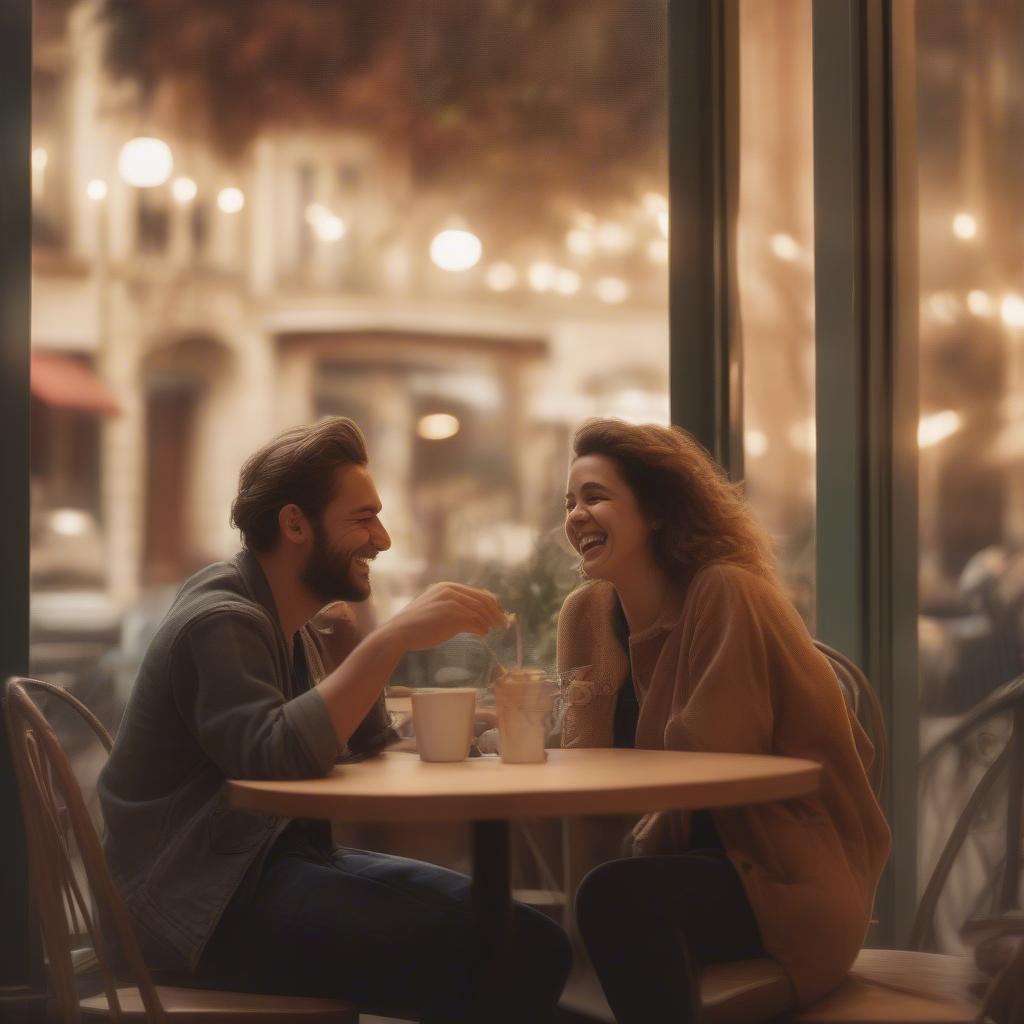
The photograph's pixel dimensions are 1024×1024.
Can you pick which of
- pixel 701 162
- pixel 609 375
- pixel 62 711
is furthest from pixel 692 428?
pixel 62 711

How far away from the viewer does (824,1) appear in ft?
9.86

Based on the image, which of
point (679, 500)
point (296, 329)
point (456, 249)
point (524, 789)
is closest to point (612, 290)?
point (456, 249)

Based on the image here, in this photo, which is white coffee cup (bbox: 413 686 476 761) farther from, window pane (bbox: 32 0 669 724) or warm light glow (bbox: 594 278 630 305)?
warm light glow (bbox: 594 278 630 305)

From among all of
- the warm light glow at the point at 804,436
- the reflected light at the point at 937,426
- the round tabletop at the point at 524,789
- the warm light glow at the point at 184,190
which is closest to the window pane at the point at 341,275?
the warm light glow at the point at 184,190

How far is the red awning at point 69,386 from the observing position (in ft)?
10.6

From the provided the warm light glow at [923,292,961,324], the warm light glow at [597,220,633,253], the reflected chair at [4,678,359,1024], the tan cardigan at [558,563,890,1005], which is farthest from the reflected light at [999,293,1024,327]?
the reflected chair at [4,678,359,1024]

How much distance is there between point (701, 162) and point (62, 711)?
1991mm

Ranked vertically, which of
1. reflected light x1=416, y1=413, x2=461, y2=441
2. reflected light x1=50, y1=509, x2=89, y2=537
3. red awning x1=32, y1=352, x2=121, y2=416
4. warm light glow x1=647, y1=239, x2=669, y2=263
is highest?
warm light glow x1=647, y1=239, x2=669, y2=263

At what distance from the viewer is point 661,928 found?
1854 millimetres

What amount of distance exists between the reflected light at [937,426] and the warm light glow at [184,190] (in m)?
1.77

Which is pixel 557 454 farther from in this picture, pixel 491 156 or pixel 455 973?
pixel 455 973

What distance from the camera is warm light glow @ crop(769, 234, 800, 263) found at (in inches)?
124

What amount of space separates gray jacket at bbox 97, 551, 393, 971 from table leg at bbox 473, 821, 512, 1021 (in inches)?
8.8

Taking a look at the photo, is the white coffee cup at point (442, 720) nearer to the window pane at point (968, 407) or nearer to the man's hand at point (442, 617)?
the man's hand at point (442, 617)
